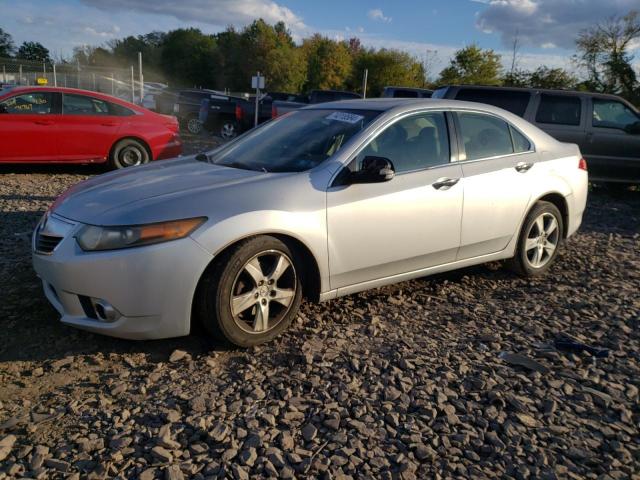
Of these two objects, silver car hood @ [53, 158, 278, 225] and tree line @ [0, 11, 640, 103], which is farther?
tree line @ [0, 11, 640, 103]

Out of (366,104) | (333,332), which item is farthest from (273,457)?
(366,104)

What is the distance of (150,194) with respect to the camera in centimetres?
345

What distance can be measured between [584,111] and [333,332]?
26.3 ft

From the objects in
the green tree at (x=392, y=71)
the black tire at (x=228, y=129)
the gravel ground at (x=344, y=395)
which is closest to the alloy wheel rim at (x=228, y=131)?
the black tire at (x=228, y=129)

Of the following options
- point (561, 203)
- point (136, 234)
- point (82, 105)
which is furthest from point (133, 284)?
point (82, 105)

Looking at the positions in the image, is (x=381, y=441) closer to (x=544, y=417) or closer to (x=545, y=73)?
(x=544, y=417)

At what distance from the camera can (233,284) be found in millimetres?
3314

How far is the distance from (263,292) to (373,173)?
1057 millimetres

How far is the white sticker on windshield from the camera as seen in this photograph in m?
4.14

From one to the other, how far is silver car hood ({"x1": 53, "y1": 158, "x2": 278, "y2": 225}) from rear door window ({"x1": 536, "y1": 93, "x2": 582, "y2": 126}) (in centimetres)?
746

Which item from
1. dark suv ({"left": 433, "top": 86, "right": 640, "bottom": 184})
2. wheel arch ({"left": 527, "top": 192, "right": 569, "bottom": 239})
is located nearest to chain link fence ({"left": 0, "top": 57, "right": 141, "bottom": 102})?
dark suv ({"left": 433, "top": 86, "right": 640, "bottom": 184})

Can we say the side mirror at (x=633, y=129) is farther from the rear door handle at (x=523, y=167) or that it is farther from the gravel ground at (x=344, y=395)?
the gravel ground at (x=344, y=395)

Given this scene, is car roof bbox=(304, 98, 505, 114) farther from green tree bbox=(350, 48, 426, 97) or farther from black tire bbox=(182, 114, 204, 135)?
green tree bbox=(350, 48, 426, 97)

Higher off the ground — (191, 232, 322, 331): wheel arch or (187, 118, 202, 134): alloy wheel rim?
(187, 118, 202, 134): alloy wheel rim
